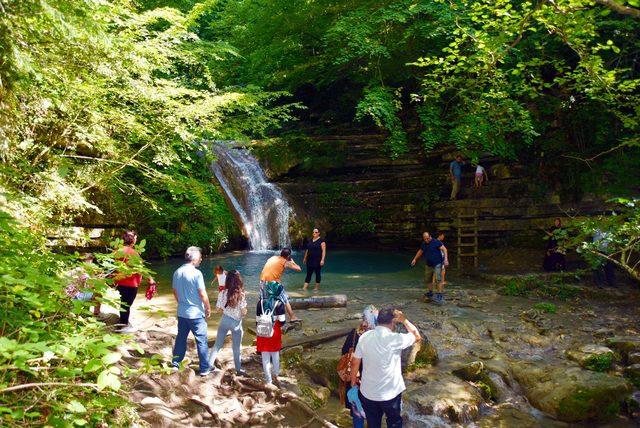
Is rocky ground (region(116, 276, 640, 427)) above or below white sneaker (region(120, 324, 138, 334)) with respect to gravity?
below

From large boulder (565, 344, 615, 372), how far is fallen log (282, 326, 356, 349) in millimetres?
4291

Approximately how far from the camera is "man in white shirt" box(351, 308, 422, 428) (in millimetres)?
4883

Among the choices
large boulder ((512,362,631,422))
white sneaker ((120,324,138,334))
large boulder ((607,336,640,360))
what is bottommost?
large boulder ((512,362,631,422))

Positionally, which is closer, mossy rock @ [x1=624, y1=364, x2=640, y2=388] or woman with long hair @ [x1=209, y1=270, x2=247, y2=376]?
woman with long hair @ [x1=209, y1=270, x2=247, y2=376]

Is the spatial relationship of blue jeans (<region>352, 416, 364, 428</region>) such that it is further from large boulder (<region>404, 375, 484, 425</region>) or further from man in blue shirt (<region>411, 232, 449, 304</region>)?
man in blue shirt (<region>411, 232, 449, 304</region>)

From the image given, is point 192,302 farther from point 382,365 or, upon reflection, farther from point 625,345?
point 625,345

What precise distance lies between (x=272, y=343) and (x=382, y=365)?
231 cm

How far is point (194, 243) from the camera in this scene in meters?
17.7

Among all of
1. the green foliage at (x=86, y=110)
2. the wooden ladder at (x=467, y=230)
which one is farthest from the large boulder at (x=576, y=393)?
the wooden ladder at (x=467, y=230)

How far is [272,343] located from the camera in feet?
22.0

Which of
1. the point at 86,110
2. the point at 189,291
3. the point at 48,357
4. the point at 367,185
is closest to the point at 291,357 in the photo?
the point at 189,291

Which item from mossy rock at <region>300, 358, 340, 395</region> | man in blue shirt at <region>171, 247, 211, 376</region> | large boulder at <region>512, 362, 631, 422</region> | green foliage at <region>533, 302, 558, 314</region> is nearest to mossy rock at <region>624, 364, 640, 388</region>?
large boulder at <region>512, 362, 631, 422</region>

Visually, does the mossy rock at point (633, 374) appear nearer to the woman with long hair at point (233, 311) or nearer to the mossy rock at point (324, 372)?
the mossy rock at point (324, 372)

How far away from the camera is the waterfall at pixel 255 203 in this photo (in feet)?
63.3
